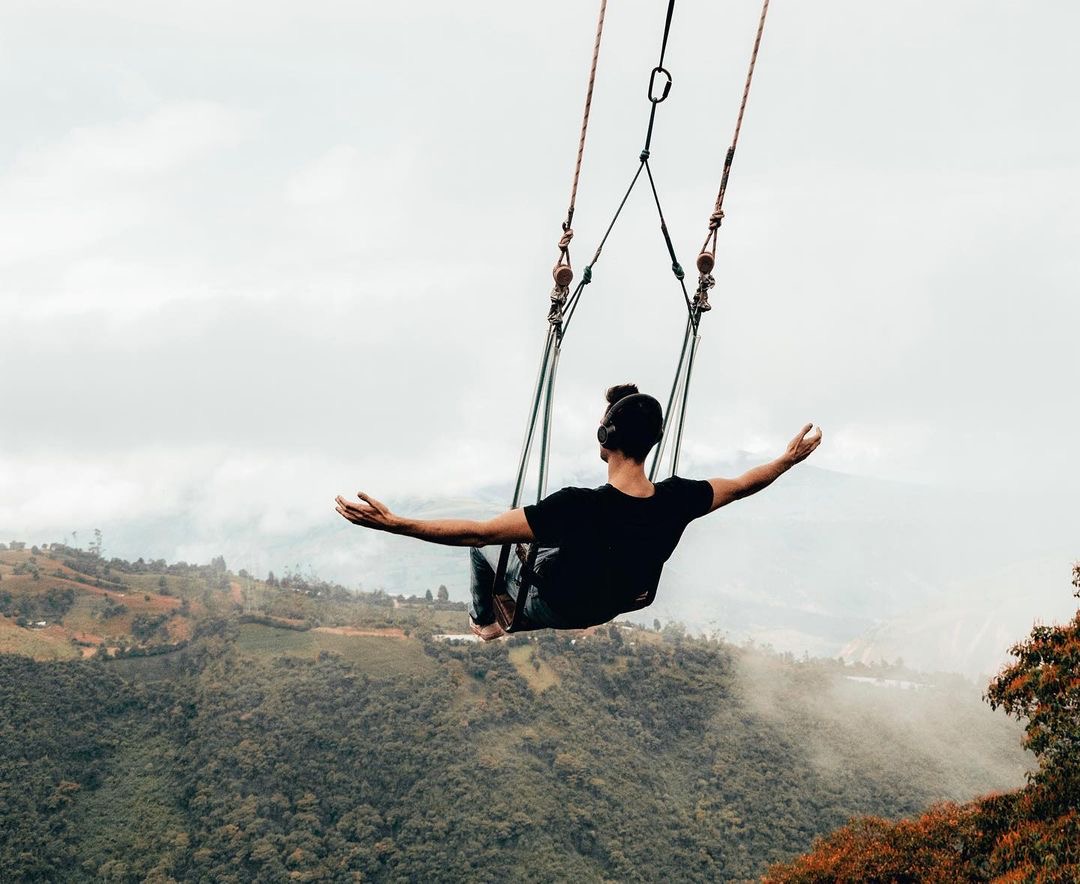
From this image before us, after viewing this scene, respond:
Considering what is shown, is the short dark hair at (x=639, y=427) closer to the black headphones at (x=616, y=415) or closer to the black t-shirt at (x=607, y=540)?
the black headphones at (x=616, y=415)

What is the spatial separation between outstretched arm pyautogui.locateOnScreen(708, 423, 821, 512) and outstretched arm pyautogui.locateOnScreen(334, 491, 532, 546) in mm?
1103

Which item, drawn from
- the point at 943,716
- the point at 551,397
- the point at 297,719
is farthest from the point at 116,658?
the point at 551,397

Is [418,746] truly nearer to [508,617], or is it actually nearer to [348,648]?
[348,648]

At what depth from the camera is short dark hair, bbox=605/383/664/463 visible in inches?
154

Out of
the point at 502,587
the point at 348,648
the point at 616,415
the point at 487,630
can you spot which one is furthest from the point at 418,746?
the point at 616,415

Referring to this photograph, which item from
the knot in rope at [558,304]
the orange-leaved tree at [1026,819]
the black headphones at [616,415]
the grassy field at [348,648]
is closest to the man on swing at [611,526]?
the black headphones at [616,415]

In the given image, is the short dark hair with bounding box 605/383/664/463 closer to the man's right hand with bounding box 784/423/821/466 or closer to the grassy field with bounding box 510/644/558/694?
the man's right hand with bounding box 784/423/821/466

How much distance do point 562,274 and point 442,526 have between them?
2.30 meters

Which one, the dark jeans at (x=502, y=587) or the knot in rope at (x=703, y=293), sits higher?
the knot in rope at (x=703, y=293)

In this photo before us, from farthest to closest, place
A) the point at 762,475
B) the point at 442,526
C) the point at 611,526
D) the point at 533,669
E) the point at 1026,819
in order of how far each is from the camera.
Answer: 1. the point at 533,669
2. the point at 1026,819
3. the point at 762,475
4. the point at 611,526
5. the point at 442,526

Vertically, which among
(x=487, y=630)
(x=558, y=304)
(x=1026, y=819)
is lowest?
(x=1026, y=819)

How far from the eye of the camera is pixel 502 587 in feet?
16.2

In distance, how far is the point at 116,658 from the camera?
346ft

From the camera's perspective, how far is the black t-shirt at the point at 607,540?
376 centimetres
